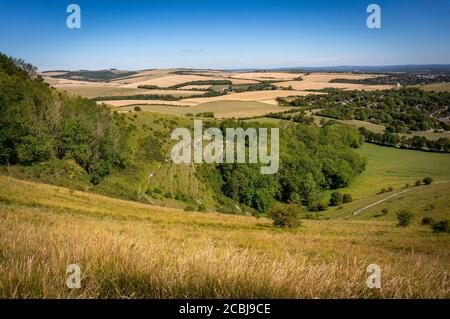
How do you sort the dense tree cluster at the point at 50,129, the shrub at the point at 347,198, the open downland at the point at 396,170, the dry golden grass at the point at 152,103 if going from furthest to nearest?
the dry golden grass at the point at 152,103
the open downland at the point at 396,170
the shrub at the point at 347,198
the dense tree cluster at the point at 50,129

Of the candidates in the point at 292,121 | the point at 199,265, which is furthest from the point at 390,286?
the point at 292,121

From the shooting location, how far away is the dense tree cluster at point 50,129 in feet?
182

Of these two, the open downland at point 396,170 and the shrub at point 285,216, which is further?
the open downland at point 396,170

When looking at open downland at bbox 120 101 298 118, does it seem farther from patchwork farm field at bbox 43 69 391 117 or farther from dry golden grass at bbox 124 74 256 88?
dry golden grass at bbox 124 74 256 88

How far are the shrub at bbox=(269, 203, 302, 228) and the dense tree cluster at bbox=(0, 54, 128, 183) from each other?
39624 millimetres

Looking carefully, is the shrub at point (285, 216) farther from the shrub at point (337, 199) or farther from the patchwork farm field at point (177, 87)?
the patchwork farm field at point (177, 87)

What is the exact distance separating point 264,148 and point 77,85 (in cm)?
7515

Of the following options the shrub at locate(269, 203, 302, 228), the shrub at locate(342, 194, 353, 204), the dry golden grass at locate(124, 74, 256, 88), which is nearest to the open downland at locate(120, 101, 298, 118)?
the dry golden grass at locate(124, 74, 256, 88)

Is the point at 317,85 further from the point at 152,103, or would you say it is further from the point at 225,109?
the point at 152,103

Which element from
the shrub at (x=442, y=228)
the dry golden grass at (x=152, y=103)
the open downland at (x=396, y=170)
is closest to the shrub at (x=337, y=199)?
the open downland at (x=396, y=170)

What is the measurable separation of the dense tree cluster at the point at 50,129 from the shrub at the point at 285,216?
39.6 m

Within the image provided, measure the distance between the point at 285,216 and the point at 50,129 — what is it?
48862mm
